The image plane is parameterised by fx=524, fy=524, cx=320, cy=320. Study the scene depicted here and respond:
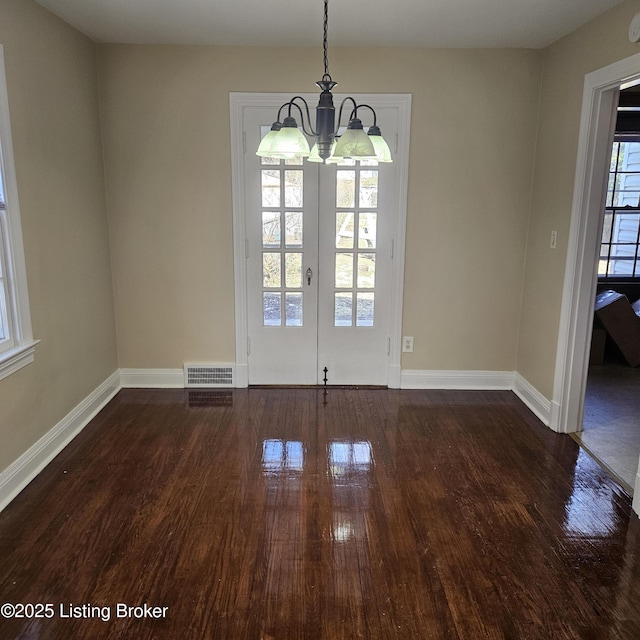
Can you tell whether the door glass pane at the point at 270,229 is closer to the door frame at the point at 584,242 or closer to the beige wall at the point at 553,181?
the beige wall at the point at 553,181

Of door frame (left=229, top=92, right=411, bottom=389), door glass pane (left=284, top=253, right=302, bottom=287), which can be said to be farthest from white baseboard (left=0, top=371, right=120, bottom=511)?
door glass pane (left=284, top=253, right=302, bottom=287)

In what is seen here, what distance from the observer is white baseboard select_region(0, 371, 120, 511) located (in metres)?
2.66

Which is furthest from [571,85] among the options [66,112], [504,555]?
[66,112]

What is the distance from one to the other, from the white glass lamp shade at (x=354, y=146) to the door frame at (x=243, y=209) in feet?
6.72

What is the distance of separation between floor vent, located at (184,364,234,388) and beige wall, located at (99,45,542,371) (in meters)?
0.09

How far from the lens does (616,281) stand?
5.48m

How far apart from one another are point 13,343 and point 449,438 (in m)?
2.61

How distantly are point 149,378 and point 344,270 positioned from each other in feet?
5.88

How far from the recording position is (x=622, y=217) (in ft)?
17.7

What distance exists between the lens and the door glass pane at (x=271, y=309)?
411 cm

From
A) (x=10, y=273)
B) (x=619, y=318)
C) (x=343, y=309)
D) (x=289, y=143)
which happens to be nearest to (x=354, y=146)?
(x=289, y=143)

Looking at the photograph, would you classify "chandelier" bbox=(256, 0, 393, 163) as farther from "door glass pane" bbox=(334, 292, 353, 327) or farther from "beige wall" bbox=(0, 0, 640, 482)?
"door glass pane" bbox=(334, 292, 353, 327)

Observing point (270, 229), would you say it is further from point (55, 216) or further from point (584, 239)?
point (584, 239)

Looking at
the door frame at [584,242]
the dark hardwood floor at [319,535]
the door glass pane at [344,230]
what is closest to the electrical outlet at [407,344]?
the dark hardwood floor at [319,535]
